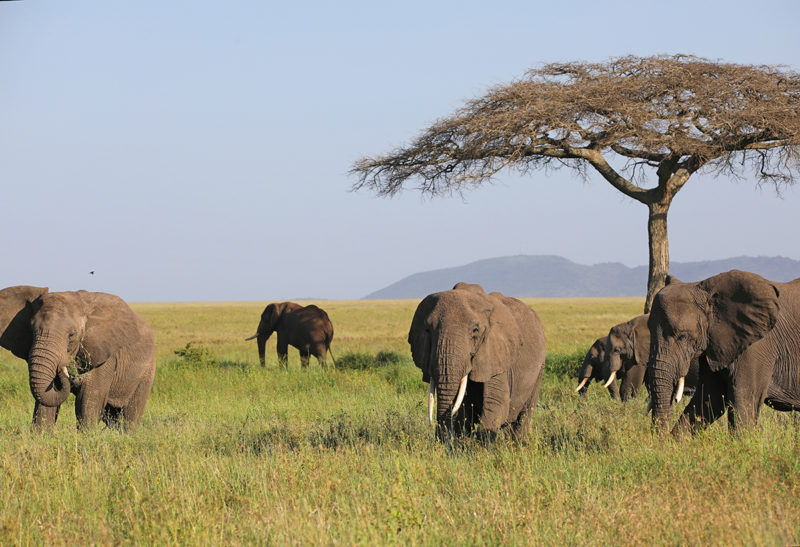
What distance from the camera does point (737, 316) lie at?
334 inches

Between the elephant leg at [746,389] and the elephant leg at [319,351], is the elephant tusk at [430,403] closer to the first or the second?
the elephant leg at [746,389]

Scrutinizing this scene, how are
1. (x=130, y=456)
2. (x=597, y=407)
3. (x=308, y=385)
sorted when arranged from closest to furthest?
1. (x=130, y=456)
2. (x=597, y=407)
3. (x=308, y=385)

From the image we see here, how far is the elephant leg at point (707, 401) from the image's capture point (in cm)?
893

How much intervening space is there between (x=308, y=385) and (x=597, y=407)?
618 cm

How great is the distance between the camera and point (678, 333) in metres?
8.52

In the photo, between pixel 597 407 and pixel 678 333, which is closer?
pixel 678 333

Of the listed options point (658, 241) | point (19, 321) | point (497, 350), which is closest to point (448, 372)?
point (497, 350)

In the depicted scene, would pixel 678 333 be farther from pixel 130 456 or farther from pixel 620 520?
pixel 130 456

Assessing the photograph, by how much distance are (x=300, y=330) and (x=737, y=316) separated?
1592cm

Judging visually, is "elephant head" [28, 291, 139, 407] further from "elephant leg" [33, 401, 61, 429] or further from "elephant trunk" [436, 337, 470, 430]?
"elephant trunk" [436, 337, 470, 430]

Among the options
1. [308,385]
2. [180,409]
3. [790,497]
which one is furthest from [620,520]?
[308,385]

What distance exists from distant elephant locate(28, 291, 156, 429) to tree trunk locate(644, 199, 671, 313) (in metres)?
13.2

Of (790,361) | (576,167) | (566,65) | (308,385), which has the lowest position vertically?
(308,385)

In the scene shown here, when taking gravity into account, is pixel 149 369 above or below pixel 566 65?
below
